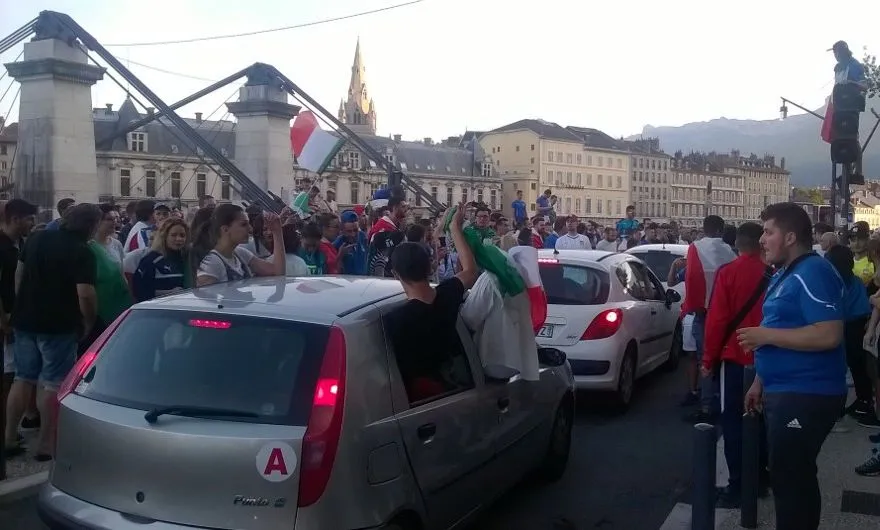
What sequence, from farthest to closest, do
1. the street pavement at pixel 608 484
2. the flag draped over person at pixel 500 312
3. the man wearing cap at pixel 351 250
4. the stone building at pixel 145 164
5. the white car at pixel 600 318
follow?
the stone building at pixel 145 164, the man wearing cap at pixel 351 250, the white car at pixel 600 318, the street pavement at pixel 608 484, the flag draped over person at pixel 500 312

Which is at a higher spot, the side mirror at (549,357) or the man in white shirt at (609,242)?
the man in white shirt at (609,242)

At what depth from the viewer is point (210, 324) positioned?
147 inches

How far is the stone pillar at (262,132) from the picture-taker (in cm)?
2138

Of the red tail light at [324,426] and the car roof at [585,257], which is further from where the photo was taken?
the car roof at [585,257]

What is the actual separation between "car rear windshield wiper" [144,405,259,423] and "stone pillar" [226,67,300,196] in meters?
18.4

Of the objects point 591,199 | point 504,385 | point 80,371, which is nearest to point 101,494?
point 80,371

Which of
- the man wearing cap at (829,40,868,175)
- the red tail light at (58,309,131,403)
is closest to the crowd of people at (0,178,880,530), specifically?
the red tail light at (58,309,131,403)

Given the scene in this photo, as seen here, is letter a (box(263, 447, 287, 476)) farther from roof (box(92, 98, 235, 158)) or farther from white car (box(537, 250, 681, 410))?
roof (box(92, 98, 235, 158))

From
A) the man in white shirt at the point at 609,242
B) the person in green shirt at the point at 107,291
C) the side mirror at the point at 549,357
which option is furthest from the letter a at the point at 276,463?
the man in white shirt at the point at 609,242

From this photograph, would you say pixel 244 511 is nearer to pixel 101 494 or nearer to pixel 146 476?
pixel 146 476

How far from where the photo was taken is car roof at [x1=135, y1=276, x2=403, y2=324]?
379 centimetres

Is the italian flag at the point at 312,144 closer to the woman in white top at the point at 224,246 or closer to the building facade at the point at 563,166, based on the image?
the woman in white top at the point at 224,246

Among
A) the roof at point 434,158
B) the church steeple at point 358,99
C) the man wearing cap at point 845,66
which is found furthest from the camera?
the church steeple at point 358,99

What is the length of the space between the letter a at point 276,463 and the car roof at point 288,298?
0.62 m
